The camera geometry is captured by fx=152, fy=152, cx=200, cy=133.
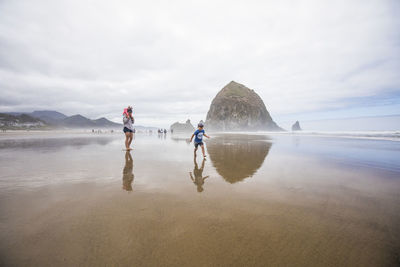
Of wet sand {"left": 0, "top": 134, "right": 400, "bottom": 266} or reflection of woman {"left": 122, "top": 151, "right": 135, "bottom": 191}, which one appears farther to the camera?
reflection of woman {"left": 122, "top": 151, "right": 135, "bottom": 191}

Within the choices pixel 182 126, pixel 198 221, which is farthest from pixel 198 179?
pixel 182 126

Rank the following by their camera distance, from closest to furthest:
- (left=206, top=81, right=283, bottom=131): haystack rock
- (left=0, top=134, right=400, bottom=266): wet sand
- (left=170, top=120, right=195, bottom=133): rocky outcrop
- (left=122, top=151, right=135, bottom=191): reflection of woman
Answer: (left=0, top=134, right=400, bottom=266): wet sand, (left=122, top=151, right=135, bottom=191): reflection of woman, (left=206, top=81, right=283, bottom=131): haystack rock, (left=170, top=120, right=195, bottom=133): rocky outcrop

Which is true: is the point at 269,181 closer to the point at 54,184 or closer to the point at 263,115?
the point at 54,184

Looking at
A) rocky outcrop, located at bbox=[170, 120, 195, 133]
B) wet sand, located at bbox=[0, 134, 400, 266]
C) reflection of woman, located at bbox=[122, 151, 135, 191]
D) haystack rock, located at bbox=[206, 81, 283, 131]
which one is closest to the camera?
wet sand, located at bbox=[0, 134, 400, 266]

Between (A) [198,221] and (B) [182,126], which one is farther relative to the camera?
(B) [182,126]

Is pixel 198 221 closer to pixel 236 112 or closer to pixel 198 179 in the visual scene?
pixel 198 179

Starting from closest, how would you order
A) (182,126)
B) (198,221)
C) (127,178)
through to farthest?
(198,221)
(127,178)
(182,126)

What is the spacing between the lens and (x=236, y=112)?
109 metres

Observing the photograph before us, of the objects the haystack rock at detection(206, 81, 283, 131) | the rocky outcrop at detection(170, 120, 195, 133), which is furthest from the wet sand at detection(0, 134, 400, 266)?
the rocky outcrop at detection(170, 120, 195, 133)

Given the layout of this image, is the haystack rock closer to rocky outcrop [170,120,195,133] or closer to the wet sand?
rocky outcrop [170,120,195,133]

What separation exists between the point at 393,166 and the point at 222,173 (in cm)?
657

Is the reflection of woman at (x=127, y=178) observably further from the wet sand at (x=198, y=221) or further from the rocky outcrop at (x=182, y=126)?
the rocky outcrop at (x=182, y=126)

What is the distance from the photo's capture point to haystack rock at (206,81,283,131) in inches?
4293

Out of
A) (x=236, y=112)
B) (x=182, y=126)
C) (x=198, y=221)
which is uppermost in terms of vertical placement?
(x=236, y=112)
